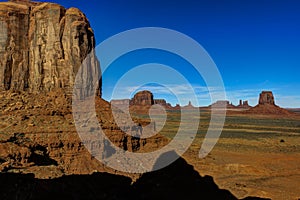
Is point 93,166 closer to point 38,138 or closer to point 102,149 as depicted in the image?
point 102,149

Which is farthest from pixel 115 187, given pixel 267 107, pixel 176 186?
pixel 267 107

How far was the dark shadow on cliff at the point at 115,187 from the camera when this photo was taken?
14164mm

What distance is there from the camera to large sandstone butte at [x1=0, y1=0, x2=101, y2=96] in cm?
3238

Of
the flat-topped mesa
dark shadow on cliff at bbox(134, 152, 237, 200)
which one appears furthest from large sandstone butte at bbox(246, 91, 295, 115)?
dark shadow on cliff at bbox(134, 152, 237, 200)

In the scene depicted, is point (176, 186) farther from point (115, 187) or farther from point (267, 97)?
point (267, 97)

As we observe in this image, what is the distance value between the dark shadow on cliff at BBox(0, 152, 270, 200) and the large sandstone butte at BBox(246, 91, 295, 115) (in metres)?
171

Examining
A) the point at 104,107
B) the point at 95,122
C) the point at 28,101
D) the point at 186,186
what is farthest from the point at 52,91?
the point at 186,186

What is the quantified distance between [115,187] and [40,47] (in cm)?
2066

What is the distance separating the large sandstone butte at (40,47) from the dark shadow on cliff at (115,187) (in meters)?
15.0

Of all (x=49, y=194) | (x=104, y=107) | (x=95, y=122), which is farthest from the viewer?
(x=104, y=107)

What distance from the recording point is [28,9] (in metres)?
34.2

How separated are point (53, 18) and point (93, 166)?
2004 cm

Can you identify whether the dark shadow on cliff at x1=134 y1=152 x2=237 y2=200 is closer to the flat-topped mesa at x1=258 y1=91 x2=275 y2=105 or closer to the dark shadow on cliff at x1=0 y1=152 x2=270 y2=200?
the dark shadow on cliff at x1=0 y1=152 x2=270 y2=200

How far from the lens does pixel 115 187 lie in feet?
65.1
